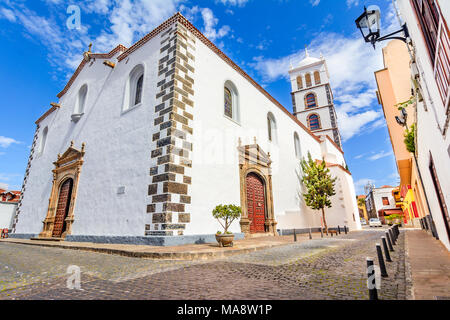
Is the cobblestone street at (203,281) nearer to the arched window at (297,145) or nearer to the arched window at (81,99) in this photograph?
the arched window at (81,99)

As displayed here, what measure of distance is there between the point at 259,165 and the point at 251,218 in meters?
2.59

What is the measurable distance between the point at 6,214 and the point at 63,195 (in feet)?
43.8

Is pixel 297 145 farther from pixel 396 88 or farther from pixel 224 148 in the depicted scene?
pixel 224 148

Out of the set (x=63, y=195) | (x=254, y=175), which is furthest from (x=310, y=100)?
(x=63, y=195)

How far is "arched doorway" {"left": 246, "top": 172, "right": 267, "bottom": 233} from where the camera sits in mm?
9974

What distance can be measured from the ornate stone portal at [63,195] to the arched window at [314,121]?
87.5ft

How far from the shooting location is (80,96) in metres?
12.5

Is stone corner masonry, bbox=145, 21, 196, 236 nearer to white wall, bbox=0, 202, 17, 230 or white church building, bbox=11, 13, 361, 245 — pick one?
white church building, bbox=11, 13, 361, 245

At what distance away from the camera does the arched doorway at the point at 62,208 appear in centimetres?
963

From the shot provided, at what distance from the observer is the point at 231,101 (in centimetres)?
1107

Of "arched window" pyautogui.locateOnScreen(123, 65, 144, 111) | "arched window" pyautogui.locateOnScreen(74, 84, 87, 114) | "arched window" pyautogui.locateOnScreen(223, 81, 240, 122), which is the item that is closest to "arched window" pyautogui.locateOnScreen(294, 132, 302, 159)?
"arched window" pyautogui.locateOnScreen(223, 81, 240, 122)
